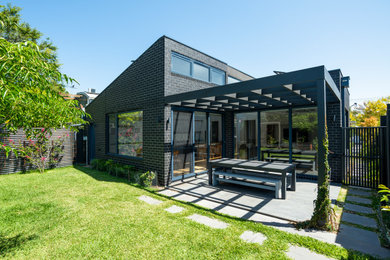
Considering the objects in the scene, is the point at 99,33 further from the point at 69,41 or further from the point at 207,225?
the point at 207,225

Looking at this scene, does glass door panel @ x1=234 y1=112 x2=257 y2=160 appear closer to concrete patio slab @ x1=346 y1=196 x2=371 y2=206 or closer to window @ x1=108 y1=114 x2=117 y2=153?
concrete patio slab @ x1=346 y1=196 x2=371 y2=206

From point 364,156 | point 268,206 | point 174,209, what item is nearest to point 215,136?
point 268,206

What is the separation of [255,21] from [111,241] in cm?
858

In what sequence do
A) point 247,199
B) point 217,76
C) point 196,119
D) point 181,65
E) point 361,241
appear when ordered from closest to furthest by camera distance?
1. point 361,241
2. point 247,199
3. point 181,65
4. point 196,119
5. point 217,76

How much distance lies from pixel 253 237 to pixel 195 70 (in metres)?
6.83

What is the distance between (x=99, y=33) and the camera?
9.16 m

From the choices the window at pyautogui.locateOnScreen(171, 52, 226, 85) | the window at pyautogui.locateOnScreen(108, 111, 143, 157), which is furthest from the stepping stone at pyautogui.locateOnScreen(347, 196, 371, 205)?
the window at pyautogui.locateOnScreen(108, 111, 143, 157)

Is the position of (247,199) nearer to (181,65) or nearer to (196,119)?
(196,119)

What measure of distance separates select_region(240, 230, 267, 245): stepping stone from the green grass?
0.34 feet

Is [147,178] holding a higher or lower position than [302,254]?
higher

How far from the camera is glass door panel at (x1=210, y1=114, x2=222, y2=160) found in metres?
8.85

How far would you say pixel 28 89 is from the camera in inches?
83.4

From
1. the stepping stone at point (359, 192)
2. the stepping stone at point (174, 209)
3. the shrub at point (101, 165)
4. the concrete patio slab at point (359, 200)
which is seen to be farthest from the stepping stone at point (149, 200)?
the stepping stone at point (359, 192)

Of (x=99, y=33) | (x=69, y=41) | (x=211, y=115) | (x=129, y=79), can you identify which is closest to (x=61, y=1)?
(x=99, y=33)
